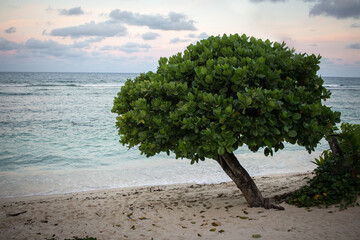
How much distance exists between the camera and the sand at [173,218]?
16.8 ft

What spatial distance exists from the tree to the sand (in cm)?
92

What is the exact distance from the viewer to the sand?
5113 mm

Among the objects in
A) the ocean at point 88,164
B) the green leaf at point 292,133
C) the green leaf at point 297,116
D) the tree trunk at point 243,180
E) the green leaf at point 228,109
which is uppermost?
the green leaf at point 228,109

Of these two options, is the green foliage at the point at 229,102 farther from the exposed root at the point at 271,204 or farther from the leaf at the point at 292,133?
the exposed root at the point at 271,204

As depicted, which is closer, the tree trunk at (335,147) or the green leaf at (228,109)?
the green leaf at (228,109)

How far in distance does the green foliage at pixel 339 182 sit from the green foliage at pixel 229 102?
1.03m

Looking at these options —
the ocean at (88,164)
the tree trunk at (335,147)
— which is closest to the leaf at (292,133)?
the tree trunk at (335,147)

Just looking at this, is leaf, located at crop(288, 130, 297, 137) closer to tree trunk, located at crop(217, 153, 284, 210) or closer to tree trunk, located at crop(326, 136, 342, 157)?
tree trunk, located at crop(217, 153, 284, 210)

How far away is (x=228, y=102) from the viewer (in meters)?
5.12

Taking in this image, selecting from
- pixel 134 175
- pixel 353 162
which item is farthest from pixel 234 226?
pixel 134 175

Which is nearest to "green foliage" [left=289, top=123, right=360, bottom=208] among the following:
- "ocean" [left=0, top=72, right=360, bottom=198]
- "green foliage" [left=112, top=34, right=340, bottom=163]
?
"green foliage" [left=112, top=34, right=340, bottom=163]

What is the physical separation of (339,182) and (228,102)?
10.2 feet

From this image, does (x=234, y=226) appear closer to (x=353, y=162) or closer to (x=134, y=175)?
(x=353, y=162)

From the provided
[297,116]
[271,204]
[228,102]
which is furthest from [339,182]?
[228,102]
